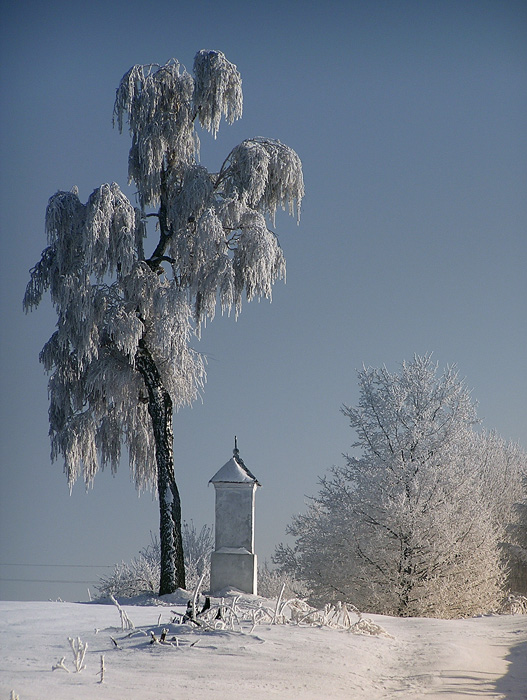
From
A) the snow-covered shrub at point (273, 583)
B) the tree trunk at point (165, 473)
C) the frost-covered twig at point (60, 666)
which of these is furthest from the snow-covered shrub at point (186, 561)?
the frost-covered twig at point (60, 666)

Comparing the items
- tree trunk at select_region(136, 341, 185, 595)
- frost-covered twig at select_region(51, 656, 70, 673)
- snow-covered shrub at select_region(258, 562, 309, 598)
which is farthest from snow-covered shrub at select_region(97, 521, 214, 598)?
frost-covered twig at select_region(51, 656, 70, 673)

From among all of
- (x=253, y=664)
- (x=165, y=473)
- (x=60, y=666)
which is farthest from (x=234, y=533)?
(x=60, y=666)

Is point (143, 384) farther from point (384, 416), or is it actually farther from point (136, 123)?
point (384, 416)

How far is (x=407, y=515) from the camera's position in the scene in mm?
16500

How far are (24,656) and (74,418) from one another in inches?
356

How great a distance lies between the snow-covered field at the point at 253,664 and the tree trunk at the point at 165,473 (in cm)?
551

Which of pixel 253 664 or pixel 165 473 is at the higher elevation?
pixel 165 473

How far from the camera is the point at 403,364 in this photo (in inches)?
754

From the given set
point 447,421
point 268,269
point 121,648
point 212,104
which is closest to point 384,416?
point 447,421

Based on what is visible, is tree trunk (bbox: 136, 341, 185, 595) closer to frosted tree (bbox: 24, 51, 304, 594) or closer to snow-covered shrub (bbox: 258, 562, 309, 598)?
frosted tree (bbox: 24, 51, 304, 594)

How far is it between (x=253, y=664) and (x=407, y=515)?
11.4 meters

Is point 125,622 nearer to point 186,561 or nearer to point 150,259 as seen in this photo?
point 150,259

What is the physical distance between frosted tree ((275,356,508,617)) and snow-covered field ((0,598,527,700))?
875 centimetres

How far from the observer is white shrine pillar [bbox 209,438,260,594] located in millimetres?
12617
